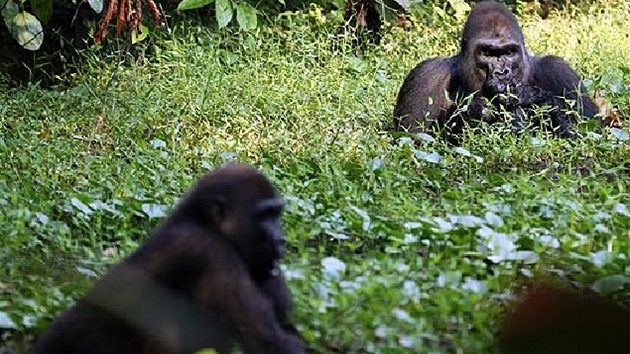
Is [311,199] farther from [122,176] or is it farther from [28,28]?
[28,28]

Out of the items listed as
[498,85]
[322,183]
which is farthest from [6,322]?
[498,85]

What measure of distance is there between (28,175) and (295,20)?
4167 mm

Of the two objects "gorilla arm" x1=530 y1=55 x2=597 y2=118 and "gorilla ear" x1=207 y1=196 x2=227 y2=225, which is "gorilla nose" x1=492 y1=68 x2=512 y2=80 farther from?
"gorilla ear" x1=207 y1=196 x2=227 y2=225

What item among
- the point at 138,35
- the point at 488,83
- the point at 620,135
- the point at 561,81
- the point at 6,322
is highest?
the point at 6,322

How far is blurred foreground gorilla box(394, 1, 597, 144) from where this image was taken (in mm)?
6660

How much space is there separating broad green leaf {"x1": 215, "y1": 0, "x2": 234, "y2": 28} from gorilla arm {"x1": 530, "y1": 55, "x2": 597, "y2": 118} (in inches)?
78.1

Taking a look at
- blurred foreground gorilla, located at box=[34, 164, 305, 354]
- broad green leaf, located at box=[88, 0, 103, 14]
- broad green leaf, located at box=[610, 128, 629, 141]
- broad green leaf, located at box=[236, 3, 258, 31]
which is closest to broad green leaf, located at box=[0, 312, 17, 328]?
blurred foreground gorilla, located at box=[34, 164, 305, 354]

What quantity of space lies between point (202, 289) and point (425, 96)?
15.0ft

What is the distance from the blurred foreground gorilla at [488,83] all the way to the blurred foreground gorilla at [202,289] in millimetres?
3832

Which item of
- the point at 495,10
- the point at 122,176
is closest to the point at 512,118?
the point at 495,10

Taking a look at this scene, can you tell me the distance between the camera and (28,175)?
16.4ft

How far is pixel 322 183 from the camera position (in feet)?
16.0

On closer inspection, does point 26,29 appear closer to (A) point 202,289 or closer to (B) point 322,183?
(B) point 322,183

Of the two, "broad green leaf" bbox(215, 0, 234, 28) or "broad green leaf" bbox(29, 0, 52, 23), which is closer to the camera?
"broad green leaf" bbox(29, 0, 52, 23)
